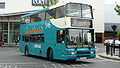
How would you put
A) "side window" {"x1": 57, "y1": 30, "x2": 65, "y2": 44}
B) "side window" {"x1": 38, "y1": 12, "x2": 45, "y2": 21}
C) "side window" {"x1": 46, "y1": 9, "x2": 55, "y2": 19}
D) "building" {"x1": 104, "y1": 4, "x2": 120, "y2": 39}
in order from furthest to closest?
"building" {"x1": 104, "y1": 4, "x2": 120, "y2": 39}
"side window" {"x1": 38, "y1": 12, "x2": 45, "y2": 21}
"side window" {"x1": 46, "y1": 9, "x2": 55, "y2": 19}
"side window" {"x1": 57, "y1": 30, "x2": 65, "y2": 44}

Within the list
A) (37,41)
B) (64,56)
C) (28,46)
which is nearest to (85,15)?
(64,56)

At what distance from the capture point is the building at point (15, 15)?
50.4 meters

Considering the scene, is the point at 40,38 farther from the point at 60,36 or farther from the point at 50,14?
the point at 60,36

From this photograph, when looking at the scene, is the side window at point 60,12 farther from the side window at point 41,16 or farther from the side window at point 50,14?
the side window at point 41,16

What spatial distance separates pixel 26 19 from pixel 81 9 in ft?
26.4

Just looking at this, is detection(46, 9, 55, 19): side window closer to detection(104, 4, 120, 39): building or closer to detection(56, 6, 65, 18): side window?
detection(56, 6, 65, 18): side window

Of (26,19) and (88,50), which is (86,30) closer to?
(88,50)

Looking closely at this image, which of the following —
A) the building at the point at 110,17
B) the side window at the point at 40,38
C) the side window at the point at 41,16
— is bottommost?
the side window at the point at 40,38

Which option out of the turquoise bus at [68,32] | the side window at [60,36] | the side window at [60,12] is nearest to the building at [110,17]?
the turquoise bus at [68,32]

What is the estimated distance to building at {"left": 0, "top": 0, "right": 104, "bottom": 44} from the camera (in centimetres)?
5044

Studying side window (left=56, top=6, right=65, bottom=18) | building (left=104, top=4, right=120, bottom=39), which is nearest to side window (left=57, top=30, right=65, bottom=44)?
side window (left=56, top=6, right=65, bottom=18)

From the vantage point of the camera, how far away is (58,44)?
16656mm

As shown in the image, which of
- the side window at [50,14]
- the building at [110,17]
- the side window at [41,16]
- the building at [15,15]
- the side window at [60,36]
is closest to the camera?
the side window at [60,36]

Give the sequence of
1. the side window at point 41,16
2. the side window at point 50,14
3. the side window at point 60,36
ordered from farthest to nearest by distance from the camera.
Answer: the side window at point 41,16
the side window at point 50,14
the side window at point 60,36
